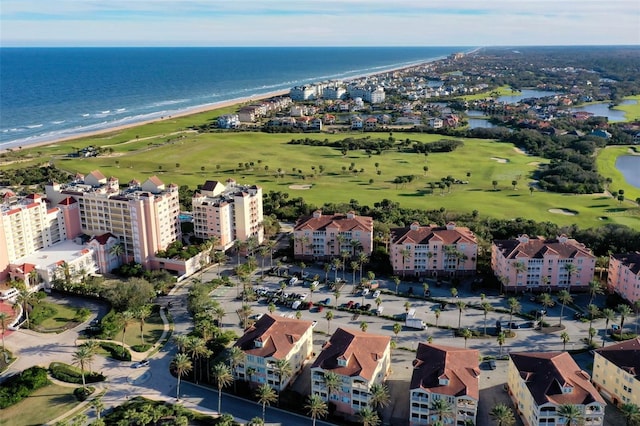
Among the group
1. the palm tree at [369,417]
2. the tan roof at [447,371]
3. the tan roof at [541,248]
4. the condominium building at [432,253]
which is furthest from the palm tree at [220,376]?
the tan roof at [541,248]

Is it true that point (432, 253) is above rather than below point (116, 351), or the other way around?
above

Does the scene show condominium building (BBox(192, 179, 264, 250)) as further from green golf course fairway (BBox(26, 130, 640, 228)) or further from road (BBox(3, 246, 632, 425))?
green golf course fairway (BBox(26, 130, 640, 228))

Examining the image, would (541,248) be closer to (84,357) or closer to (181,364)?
(181,364)

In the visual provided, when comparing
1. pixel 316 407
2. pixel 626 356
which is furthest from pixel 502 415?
pixel 626 356

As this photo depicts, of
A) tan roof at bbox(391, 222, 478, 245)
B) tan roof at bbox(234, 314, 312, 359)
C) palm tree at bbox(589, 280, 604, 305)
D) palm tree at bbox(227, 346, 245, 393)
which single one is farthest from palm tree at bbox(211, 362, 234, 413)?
palm tree at bbox(589, 280, 604, 305)

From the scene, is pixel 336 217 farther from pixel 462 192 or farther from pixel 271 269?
pixel 462 192
